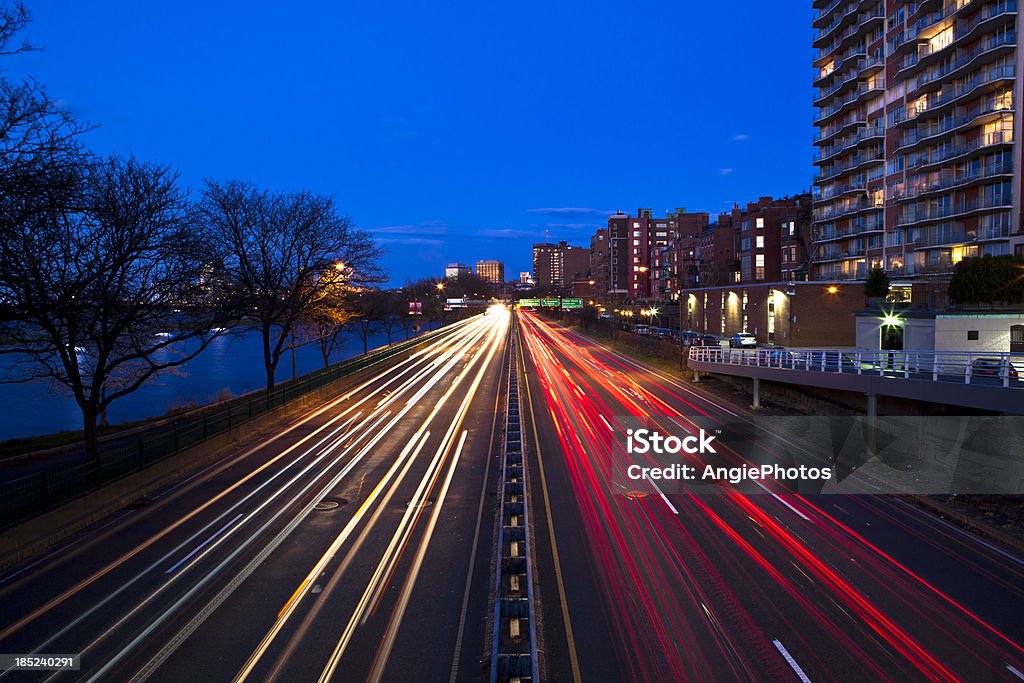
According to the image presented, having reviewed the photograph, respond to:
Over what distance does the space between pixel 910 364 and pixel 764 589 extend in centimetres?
1334

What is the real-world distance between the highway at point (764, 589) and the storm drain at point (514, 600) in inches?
21.3

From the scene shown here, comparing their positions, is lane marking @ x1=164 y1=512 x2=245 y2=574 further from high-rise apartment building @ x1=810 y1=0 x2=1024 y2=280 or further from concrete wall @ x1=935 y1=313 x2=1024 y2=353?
high-rise apartment building @ x1=810 y1=0 x2=1024 y2=280

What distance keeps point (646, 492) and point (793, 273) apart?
198ft

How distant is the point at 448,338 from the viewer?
92.5 metres

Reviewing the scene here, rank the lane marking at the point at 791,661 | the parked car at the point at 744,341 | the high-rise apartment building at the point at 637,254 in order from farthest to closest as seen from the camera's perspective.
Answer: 1. the high-rise apartment building at the point at 637,254
2. the parked car at the point at 744,341
3. the lane marking at the point at 791,661

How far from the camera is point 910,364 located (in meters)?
20.8

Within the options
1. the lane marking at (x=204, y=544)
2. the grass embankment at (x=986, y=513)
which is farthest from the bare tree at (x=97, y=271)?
the grass embankment at (x=986, y=513)

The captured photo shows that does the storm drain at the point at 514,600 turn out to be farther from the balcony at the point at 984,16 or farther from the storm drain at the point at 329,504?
the balcony at the point at 984,16

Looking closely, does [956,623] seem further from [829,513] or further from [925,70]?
[925,70]

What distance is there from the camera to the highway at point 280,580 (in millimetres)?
9094

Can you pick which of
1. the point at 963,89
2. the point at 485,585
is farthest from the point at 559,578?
the point at 963,89

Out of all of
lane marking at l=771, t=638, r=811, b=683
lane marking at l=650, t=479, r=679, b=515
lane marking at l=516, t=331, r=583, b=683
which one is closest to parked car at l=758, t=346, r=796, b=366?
lane marking at l=516, t=331, r=583, b=683

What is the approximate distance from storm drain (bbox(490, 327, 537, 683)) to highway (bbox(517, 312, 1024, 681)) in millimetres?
541

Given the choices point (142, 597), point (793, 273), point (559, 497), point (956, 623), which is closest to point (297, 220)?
point (559, 497)
